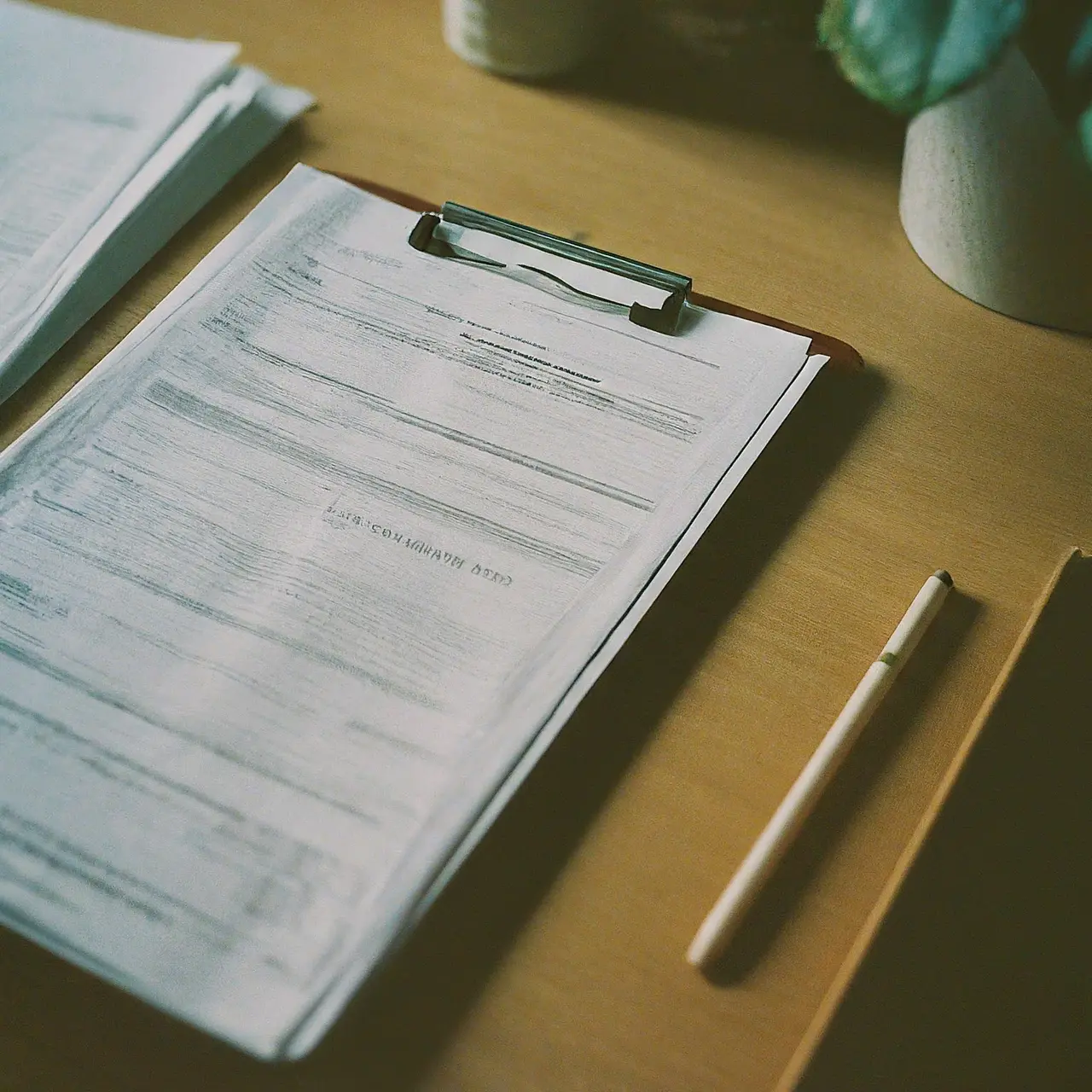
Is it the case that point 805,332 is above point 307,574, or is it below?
above

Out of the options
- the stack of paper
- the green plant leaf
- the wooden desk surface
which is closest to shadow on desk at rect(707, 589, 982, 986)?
the wooden desk surface

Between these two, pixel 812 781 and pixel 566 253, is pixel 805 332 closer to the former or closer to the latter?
pixel 566 253

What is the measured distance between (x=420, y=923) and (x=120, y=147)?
0.51 metres

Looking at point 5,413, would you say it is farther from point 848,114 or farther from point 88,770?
point 848,114

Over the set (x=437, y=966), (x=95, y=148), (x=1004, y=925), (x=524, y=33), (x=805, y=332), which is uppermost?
(x=524, y=33)

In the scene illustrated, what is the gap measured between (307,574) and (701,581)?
174 millimetres

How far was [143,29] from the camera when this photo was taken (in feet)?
2.58

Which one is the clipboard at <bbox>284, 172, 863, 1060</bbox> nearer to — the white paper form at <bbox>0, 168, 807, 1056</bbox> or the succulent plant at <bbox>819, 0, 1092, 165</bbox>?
the white paper form at <bbox>0, 168, 807, 1056</bbox>

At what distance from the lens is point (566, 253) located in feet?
1.98

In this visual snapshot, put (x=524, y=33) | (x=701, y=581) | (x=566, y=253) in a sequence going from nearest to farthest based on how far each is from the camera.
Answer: (x=701, y=581) < (x=566, y=253) < (x=524, y=33)

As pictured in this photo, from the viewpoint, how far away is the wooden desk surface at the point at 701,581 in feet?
1.25

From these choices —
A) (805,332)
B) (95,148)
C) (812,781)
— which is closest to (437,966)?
(812,781)

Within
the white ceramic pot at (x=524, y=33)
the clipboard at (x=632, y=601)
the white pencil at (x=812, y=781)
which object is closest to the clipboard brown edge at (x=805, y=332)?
the clipboard at (x=632, y=601)

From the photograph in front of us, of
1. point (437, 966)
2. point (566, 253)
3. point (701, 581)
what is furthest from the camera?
point (566, 253)
